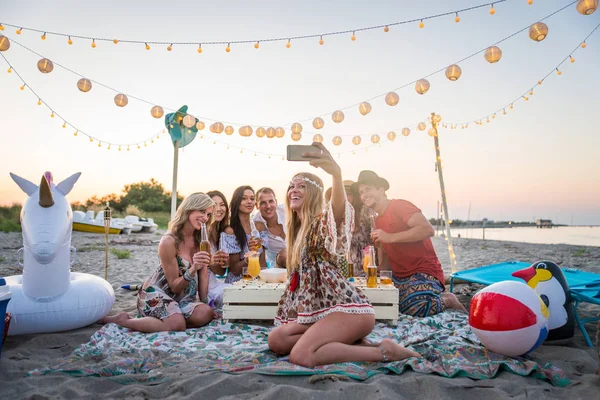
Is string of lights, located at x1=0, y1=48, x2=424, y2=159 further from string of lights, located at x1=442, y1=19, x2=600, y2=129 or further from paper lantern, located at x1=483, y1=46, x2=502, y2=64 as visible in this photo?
paper lantern, located at x1=483, y1=46, x2=502, y2=64

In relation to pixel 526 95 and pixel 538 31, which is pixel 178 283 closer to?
pixel 538 31

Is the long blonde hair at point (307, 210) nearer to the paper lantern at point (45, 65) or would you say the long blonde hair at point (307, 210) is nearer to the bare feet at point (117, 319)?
the bare feet at point (117, 319)

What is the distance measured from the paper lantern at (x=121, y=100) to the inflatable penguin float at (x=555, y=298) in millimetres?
6067

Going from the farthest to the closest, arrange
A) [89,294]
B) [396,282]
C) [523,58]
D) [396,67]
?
[396,67]
[523,58]
[396,282]
[89,294]

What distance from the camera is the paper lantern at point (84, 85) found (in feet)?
18.8

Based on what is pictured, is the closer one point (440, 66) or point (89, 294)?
point (89, 294)

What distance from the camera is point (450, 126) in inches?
287

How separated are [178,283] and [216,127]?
14.0 feet

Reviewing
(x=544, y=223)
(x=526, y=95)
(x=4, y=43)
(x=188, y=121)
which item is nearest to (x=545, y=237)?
(x=526, y=95)

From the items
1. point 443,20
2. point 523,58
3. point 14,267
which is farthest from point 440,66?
point 14,267

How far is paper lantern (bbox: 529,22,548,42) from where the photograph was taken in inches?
174

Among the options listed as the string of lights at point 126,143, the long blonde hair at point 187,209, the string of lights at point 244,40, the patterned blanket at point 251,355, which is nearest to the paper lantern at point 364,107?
the string of lights at point 244,40

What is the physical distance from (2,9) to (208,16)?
2.98 m

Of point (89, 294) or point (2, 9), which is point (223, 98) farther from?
point (89, 294)
